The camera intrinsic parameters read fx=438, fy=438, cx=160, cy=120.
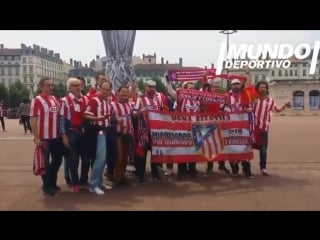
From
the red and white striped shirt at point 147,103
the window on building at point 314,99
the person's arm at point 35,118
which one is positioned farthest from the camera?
the window on building at point 314,99

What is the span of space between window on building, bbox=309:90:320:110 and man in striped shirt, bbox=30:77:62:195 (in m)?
69.6

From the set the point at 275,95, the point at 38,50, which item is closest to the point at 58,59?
the point at 38,50

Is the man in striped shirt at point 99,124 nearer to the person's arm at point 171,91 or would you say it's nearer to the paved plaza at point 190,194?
the paved plaza at point 190,194

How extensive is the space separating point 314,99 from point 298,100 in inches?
101

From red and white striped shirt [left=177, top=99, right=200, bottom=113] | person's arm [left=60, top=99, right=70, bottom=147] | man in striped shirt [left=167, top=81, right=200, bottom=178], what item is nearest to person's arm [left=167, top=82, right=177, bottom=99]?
man in striped shirt [left=167, top=81, right=200, bottom=178]

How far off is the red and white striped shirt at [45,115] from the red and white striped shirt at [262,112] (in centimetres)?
387

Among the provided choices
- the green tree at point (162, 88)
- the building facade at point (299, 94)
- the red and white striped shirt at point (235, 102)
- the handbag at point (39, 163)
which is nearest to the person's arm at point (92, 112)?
the handbag at point (39, 163)

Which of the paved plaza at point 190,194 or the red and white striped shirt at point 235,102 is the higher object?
the red and white striped shirt at point 235,102

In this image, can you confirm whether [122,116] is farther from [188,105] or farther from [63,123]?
[188,105]

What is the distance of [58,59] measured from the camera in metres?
158

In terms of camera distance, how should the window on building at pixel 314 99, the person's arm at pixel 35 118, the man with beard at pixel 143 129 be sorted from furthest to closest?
the window on building at pixel 314 99 → the man with beard at pixel 143 129 → the person's arm at pixel 35 118

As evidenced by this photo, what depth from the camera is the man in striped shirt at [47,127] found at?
22.5 ft
